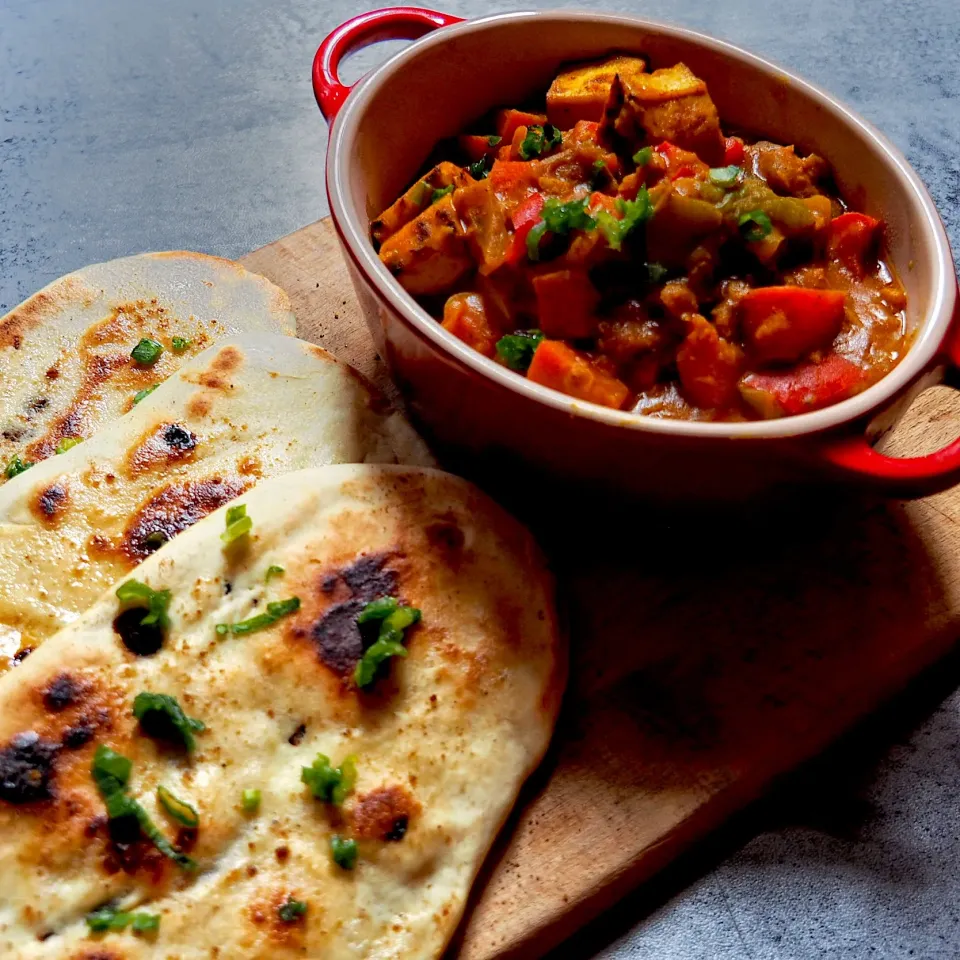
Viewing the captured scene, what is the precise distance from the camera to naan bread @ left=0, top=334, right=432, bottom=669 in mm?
2391

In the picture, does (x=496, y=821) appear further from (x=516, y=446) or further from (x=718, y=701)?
(x=516, y=446)

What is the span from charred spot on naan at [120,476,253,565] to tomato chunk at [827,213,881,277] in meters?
1.60

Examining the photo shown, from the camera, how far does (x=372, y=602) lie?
2.27m

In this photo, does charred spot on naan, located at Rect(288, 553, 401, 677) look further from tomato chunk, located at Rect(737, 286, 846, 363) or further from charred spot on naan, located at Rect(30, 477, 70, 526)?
tomato chunk, located at Rect(737, 286, 846, 363)

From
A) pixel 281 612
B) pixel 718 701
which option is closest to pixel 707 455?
pixel 718 701

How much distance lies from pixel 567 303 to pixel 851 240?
31.2 inches

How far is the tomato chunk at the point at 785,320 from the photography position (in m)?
2.37

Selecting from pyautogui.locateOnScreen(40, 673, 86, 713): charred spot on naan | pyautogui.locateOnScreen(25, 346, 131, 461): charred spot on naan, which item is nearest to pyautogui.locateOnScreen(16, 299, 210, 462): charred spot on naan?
pyautogui.locateOnScreen(25, 346, 131, 461): charred spot on naan

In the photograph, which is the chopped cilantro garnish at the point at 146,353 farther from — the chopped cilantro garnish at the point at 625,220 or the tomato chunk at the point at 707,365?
the tomato chunk at the point at 707,365

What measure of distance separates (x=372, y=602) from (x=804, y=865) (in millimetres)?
1231

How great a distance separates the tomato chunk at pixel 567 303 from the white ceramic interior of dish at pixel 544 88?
320mm

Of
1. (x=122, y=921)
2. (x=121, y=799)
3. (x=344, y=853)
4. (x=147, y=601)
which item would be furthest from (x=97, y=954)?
(x=147, y=601)

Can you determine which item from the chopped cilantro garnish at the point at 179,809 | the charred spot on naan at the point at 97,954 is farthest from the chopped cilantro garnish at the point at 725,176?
the charred spot on naan at the point at 97,954

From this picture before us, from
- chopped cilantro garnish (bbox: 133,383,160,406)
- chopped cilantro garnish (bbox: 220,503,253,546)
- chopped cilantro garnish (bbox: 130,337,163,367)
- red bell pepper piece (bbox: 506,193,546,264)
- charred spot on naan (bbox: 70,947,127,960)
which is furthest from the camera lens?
chopped cilantro garnish (bbox: 130,337,163,367)
